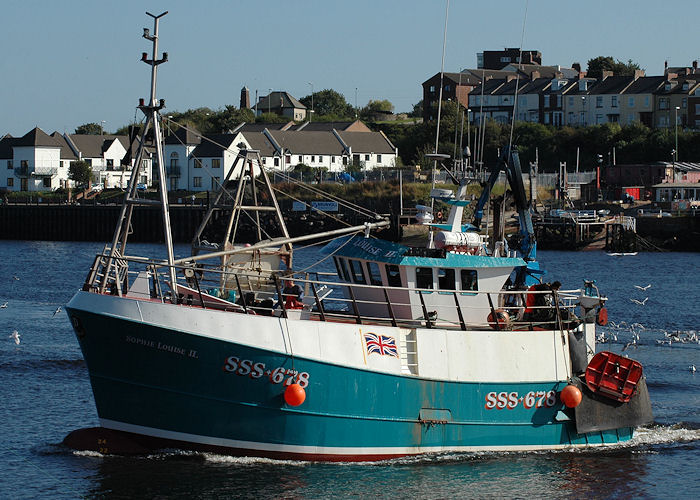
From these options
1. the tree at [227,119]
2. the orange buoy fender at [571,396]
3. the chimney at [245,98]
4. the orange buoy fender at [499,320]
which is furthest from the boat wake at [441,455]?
the chimney at [245,98]

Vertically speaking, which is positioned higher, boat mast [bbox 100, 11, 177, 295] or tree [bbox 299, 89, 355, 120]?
tree [bbox 299, 89, 355, 120]

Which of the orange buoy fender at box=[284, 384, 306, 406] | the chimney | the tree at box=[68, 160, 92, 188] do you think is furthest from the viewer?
the chimney

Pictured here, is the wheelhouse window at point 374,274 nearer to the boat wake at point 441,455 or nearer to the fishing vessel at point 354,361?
the fishing vessel at point 354,361

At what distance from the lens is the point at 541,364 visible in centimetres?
2106

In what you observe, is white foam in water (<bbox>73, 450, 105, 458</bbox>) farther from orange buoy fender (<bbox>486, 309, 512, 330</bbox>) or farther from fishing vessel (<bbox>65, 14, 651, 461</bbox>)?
orange buoy fender (<bbox>486, 309, 512, 330</bbox>)

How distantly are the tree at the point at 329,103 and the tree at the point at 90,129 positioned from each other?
33869 millimetres

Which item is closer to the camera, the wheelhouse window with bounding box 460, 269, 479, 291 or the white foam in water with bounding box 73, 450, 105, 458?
the white foam in water with bounding box 73, 450, 105, 458

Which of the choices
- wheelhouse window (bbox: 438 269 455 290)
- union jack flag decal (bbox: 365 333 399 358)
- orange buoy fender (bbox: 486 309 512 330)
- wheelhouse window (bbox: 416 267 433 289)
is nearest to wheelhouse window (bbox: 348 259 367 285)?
wheelhouse window (bbox: 416 267 433 289)

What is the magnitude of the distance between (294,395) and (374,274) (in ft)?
13.6

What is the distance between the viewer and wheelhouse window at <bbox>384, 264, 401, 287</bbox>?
70.1 feet

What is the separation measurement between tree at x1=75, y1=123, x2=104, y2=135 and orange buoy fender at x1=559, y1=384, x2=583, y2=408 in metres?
146

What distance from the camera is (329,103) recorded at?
173625 mm

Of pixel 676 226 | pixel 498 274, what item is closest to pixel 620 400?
pixel 498 274

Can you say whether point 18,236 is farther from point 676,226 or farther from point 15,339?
point 15,339
